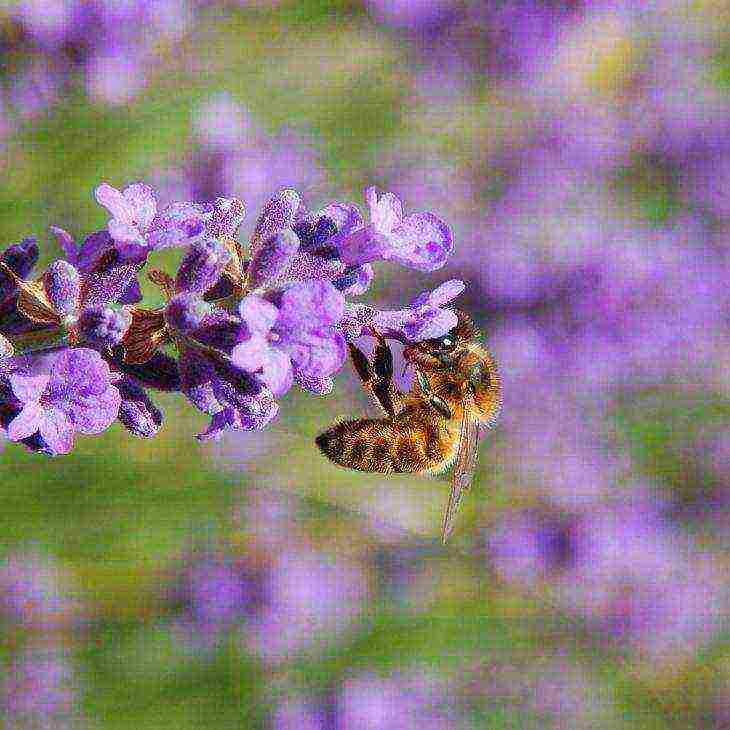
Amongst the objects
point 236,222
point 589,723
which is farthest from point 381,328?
point 589,723

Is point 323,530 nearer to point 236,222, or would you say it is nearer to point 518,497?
point 518,497

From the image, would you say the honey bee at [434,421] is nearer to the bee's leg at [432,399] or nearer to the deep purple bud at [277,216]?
the bee's leg at [432,399]

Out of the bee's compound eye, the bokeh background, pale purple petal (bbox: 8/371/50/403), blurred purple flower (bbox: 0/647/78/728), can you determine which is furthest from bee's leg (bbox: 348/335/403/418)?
blurred purple flower (bbox: 0/647/78/728)

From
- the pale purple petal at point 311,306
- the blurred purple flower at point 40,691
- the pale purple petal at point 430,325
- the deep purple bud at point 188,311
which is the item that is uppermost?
the pale purple petal at point 311,306

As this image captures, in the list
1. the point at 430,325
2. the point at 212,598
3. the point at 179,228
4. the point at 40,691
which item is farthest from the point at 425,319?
the point at 40,691

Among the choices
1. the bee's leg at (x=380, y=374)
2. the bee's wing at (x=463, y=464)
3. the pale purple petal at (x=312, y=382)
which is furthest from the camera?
the bee's wing at (x=463, y=464)

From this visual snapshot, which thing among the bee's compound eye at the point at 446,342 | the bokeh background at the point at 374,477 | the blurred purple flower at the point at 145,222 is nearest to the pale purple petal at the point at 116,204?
the blurred purple flower at the point at 145,222

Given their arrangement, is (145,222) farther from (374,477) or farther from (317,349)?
(374,477)

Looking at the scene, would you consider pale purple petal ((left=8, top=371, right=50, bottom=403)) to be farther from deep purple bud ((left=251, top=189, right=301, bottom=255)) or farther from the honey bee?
the honey bee
